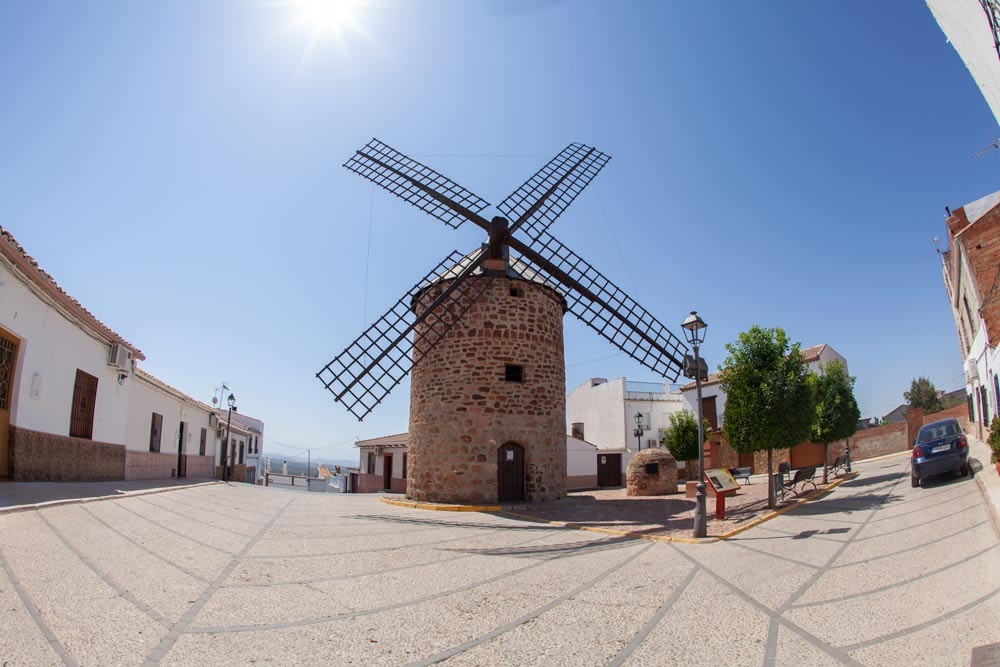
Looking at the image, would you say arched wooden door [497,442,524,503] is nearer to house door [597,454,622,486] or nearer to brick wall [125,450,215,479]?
brick wall [125,450,215,479]

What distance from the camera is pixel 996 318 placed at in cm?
1293

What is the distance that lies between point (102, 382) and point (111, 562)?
34.1ft

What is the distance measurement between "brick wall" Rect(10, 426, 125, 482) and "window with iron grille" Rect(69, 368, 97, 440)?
0.22 m

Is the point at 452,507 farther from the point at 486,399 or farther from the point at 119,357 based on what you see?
the point at 119,357

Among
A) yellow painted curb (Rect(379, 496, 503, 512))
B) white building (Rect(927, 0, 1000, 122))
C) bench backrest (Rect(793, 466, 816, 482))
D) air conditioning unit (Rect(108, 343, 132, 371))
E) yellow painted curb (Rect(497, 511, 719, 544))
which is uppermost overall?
white building (Rect(927, 0, 1000, 122))

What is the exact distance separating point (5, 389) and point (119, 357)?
184 inches

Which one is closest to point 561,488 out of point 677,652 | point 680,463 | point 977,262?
point 677,652

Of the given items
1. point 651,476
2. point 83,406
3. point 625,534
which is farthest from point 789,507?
point 83,406

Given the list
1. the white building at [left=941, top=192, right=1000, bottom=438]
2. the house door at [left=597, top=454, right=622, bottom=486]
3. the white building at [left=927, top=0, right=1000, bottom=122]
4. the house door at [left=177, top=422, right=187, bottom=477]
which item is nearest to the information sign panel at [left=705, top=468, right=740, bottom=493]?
the white building at [left=941, top=192, right=1000, bottom=438]

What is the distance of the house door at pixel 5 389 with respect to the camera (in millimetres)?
8539

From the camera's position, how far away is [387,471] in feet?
81.9

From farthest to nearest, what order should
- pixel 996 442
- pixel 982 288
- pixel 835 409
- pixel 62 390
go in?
pixel 835 409 < pixel 982 288 < pixel 62 390 < pixel 996 442

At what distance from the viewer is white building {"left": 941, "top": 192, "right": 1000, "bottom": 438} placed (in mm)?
12992

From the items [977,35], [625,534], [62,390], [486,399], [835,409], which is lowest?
[625,534]
